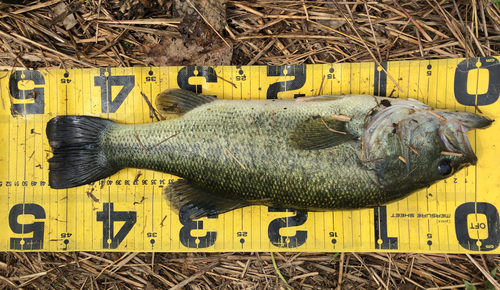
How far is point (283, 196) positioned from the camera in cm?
235

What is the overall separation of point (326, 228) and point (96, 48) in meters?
3.10

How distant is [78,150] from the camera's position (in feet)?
8.96

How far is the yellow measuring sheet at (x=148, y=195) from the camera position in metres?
2.87

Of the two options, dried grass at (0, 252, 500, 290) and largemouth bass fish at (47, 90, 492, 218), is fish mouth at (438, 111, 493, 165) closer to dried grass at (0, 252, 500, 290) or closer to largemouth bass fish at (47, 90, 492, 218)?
largemouth bass fish at (47, 90, 492, 218)

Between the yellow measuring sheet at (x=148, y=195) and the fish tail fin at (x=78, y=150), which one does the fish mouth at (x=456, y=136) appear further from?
the fish tail fin at (x=78, y=150)

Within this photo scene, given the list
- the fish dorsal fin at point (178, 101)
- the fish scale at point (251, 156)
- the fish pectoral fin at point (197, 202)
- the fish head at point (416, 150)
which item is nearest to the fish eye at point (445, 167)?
the fish head at point (416, 150)

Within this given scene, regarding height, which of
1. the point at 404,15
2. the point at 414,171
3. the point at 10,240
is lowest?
the point at 10,240

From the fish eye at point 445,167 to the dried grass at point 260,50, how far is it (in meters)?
1.15

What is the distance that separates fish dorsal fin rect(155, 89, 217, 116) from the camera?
8.76 ft

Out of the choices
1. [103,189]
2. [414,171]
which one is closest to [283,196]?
[414,171]

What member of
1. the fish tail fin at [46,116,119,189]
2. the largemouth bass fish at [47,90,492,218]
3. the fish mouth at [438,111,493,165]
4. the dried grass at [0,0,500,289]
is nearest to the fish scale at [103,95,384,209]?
the largemouth bass fish at [47,90,492,218]

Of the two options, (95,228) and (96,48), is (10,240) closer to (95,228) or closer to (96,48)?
(95,228)

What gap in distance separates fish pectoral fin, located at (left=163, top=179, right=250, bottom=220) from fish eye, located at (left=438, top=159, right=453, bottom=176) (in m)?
1.63

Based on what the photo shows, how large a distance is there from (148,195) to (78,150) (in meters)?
0.80
